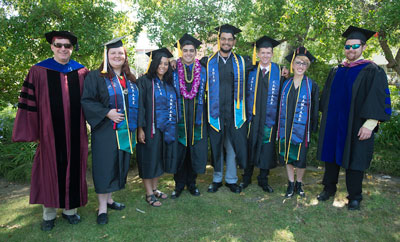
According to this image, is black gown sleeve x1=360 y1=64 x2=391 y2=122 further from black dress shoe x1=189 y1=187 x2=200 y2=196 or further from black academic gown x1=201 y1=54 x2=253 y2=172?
black dress shoe x1=189 y1=187 x2=200 y2=196

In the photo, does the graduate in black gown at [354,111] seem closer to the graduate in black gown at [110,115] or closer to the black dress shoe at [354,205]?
the black dress shoe at [354,205]

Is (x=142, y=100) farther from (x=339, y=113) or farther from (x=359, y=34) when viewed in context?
(x=359, y=34)

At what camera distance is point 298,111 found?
372 cm

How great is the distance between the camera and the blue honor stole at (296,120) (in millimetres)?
3709

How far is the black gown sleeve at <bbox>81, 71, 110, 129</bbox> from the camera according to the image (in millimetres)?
3012

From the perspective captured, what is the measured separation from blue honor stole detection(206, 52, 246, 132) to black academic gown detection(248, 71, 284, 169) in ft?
0.68

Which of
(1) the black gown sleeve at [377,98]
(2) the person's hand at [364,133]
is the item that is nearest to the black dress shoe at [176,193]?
(2) the person's hand at [364,133]

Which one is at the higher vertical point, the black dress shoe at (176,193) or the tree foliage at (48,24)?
the tree foliage at (48,24)

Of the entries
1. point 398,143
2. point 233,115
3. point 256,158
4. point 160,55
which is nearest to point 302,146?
point 256,158

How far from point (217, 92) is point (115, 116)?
1403mm

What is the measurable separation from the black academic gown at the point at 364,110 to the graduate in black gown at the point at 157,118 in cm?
215

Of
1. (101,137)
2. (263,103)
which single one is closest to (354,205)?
(263,103)

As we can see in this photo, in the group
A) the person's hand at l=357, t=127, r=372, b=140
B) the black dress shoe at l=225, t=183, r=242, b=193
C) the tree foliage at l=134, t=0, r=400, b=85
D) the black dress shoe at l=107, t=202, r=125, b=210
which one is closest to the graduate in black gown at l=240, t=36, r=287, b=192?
the black dress shoe at l=225, t=183, r=242, b=193

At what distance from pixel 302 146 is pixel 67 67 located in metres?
3.00
